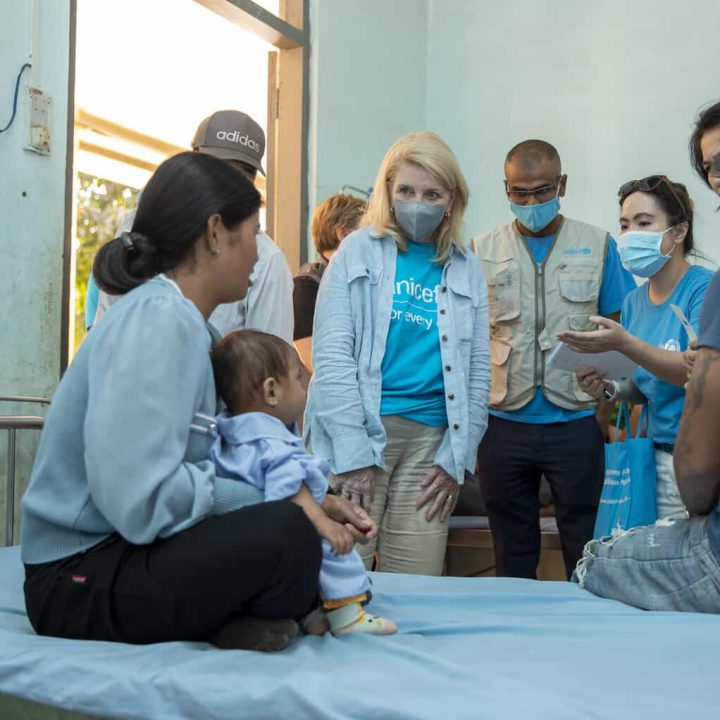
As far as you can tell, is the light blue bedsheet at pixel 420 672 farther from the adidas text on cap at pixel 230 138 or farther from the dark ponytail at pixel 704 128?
the adidas text on cap at pixel 230 138

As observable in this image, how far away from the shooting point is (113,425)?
170 cm

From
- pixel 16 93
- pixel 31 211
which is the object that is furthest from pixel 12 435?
pixel 16 93

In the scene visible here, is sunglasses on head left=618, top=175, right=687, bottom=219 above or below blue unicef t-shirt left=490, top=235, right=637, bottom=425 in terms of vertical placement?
above

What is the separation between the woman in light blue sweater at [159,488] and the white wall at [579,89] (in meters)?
3.86

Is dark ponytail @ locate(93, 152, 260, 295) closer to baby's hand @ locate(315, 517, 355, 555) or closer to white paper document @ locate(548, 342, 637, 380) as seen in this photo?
baby's hand @ locate(315, 517, 355, 555)

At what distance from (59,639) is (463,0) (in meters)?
5.06

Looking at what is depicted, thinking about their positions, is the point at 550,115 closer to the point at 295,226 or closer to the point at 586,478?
the point at 295,226

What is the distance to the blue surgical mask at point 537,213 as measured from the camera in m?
3.34

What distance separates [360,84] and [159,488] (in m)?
4.30

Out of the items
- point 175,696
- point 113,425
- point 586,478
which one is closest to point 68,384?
point 113,425

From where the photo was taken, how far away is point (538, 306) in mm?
3338

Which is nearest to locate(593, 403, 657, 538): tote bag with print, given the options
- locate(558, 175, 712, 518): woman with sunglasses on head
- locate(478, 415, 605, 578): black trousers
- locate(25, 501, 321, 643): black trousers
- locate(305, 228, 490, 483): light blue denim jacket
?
locate(558, 175, 712, 518): woman with sunglasses on head

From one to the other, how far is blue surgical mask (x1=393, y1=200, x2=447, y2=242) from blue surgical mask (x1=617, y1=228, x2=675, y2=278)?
0.57 metres

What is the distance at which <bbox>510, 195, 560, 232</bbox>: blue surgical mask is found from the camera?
3.34 m
